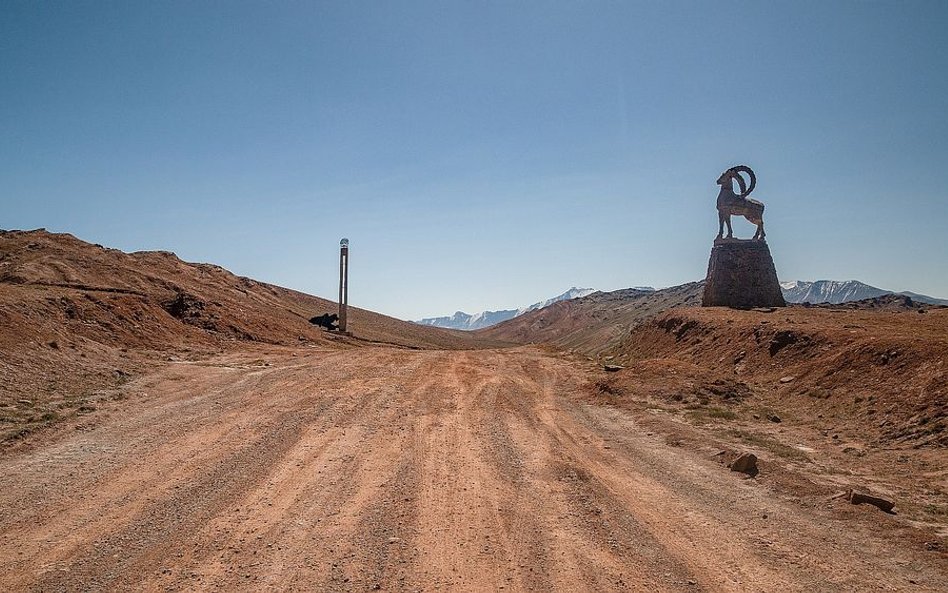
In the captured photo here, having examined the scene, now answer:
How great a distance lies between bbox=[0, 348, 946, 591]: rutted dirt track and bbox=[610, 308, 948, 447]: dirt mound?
12.9 feet

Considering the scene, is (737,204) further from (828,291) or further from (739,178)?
(828,291)

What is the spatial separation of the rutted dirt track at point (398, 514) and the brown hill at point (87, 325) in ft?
7.49

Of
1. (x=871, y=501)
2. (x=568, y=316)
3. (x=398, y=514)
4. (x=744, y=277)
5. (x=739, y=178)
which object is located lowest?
(x=398, y=514)

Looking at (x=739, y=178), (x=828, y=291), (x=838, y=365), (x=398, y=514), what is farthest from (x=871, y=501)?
(x=828, y=291)

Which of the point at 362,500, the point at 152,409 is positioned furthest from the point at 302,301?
the point at 362,500

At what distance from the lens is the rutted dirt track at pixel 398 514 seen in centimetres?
482

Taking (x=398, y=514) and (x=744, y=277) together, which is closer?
(x=398, y=514)

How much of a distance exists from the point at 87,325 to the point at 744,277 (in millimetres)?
25589

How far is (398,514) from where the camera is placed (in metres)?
6.15

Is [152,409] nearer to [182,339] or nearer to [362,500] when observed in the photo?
[362,500]

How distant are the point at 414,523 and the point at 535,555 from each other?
1.38m

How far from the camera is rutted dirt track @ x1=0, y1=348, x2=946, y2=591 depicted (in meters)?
4.82

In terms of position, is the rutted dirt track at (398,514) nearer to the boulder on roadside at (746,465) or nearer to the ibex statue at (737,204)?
the boulder on roadside at (746,465)

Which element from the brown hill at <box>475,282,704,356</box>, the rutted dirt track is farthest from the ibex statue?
the brown hill at <box>475,282,704,356</box>
